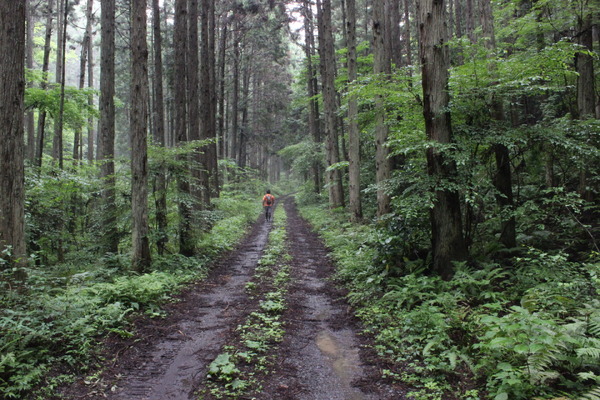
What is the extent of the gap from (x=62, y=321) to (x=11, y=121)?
3224mm

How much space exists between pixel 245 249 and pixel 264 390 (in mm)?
9079

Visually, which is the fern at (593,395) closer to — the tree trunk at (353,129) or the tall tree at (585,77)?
Result: the tall tree at (585,77)

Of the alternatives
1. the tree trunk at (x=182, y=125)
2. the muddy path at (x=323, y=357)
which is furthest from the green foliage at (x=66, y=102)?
the muddy path at (x=323, y=357)

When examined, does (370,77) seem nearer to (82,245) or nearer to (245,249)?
(245,249)

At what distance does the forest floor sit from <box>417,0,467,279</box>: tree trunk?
2159 millimetres

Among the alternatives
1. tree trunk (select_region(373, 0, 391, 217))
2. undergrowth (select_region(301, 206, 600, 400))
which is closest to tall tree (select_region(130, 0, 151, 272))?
undergrowth (select_region(301, 206, 600, 400))

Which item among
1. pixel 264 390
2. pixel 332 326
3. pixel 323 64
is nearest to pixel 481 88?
pixel 332 326

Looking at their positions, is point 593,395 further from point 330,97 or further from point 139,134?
point 330,97

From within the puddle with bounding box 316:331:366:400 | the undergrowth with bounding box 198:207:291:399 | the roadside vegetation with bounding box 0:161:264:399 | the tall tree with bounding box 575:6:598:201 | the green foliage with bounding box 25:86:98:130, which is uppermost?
the green foliage with bounding box 25:86:98:130

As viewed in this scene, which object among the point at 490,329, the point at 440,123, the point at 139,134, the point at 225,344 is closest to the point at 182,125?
the point at 139,134

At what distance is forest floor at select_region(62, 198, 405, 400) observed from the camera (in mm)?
3678

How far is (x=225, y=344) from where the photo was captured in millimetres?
4750

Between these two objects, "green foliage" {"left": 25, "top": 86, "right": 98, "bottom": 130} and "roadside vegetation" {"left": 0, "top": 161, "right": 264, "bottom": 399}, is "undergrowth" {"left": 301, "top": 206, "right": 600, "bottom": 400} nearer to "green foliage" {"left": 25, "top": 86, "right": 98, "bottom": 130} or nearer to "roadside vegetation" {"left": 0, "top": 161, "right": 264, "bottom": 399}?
"roadside vegetation" {"left": 0, "top": 161, "right": 264, "bottom": 399}

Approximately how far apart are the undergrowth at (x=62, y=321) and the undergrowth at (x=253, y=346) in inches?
61.5
